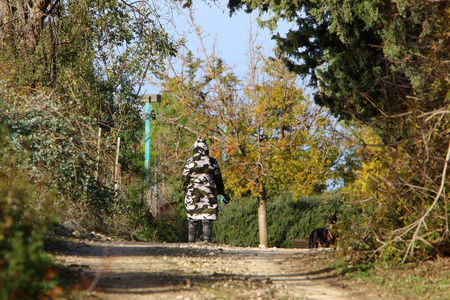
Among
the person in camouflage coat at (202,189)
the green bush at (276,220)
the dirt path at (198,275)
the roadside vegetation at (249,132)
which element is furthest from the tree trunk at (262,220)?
the dirt path at (198,275)

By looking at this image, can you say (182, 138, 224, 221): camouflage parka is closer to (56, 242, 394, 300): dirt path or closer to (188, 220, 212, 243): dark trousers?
(188, 220, 212, 243): dark trousers

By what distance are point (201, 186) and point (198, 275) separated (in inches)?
198

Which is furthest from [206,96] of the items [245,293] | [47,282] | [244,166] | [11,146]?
[47,282]

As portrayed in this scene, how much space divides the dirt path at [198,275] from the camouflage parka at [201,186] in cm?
207

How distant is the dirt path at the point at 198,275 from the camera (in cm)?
597

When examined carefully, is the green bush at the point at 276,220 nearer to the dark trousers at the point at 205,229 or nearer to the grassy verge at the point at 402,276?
the dark trousers at the point at 205,229

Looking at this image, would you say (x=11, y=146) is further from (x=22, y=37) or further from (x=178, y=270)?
(x=22, y=37)

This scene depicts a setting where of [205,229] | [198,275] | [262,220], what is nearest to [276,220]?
[262,220]

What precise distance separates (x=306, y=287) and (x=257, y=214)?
14.7 metres

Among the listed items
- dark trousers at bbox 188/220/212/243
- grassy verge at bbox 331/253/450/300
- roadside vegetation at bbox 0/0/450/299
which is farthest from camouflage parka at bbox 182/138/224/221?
grassy verge at bbox 331/253/450/300

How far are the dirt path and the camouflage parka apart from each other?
207cm

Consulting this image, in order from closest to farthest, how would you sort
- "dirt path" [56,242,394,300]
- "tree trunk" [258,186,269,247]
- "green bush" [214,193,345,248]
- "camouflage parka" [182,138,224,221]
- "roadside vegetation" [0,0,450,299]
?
"dirt path" [56,242,394,300]
"roadside vegetation" [0,0,450,299]
"camouflage parka" [182,138,224,221]
"tree trunk" [258,186,269,247]
"green bush" [214,193,345,248]

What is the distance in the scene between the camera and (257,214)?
72.0ft

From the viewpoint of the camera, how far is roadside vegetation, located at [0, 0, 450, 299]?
8.02 meters
